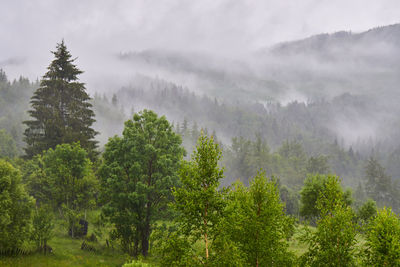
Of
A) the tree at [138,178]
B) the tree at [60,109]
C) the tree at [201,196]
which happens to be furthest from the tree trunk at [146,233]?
the tree at [60,109]

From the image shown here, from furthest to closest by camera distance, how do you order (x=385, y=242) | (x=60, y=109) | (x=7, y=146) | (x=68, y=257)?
1. (x=7, y=146)
2. (x=60, y=109)
3. (x=68, y=257)
4. (x=385, y=242)

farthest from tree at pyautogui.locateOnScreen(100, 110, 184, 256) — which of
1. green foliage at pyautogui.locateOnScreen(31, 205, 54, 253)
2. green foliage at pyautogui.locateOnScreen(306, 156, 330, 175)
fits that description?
green foliage at pyautogui.locateOnScreen(306, 156, 330, 175)

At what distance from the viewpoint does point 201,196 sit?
12828 mm

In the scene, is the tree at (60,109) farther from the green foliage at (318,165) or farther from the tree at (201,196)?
the green foliage at (318,165)

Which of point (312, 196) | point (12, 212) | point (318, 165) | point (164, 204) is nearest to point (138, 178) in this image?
point (164, 204)

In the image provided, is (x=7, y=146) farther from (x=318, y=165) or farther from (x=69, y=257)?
(x=318, y=165)

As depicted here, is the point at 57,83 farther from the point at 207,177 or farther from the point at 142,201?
the point at 207,177

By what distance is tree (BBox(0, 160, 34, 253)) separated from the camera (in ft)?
56.9

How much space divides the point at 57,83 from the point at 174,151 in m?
29.2

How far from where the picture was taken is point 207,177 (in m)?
13.3

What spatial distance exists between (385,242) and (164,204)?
18.9 m

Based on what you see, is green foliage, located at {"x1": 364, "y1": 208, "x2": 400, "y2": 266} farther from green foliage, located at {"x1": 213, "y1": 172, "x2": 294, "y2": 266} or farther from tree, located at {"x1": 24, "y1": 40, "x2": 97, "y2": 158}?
tree, located at {"x1": 24, "y1": 40, "x2": 97, "y2": 158}

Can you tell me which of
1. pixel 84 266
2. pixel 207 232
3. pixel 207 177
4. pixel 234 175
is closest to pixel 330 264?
pixel 207 232

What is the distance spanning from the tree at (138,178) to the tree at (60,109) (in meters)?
17.4
